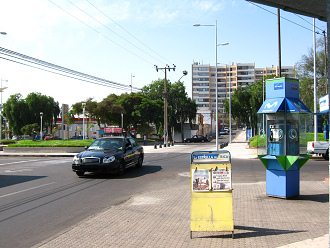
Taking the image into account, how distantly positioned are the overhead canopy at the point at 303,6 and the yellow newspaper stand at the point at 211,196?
2506mm

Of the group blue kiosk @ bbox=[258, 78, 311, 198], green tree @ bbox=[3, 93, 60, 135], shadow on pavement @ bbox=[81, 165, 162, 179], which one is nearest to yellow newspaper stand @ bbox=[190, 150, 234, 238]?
blue kiosk @ bbox=[258, 78, 311, 198]

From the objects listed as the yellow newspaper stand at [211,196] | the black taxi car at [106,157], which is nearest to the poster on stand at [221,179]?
the yellow newspaper stand at [211,196]

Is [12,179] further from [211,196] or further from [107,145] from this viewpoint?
[211,196]

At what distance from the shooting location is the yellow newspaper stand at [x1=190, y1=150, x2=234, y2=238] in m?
6.86

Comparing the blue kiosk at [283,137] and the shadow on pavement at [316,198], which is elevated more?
the blue kiosk at [283,137]

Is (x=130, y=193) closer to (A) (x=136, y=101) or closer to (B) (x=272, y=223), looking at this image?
(B) (x=272, y=223)

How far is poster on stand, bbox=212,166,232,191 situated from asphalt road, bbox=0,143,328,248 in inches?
116

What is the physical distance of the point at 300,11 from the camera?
283 inches

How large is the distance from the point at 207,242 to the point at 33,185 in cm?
908

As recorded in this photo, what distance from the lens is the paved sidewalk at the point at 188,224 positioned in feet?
21.7

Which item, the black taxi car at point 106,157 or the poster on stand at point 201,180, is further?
the black taxi car at point 106,157

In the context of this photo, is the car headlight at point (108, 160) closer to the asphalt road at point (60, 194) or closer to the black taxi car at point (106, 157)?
the black taxi car at point (106, 157)

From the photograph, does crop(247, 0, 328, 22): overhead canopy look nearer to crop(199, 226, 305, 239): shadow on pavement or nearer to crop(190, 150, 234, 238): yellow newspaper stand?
crop(190, 150, 234, 238): yellow newspaper stand

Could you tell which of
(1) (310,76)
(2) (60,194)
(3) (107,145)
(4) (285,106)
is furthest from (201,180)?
(1) (310,76)
